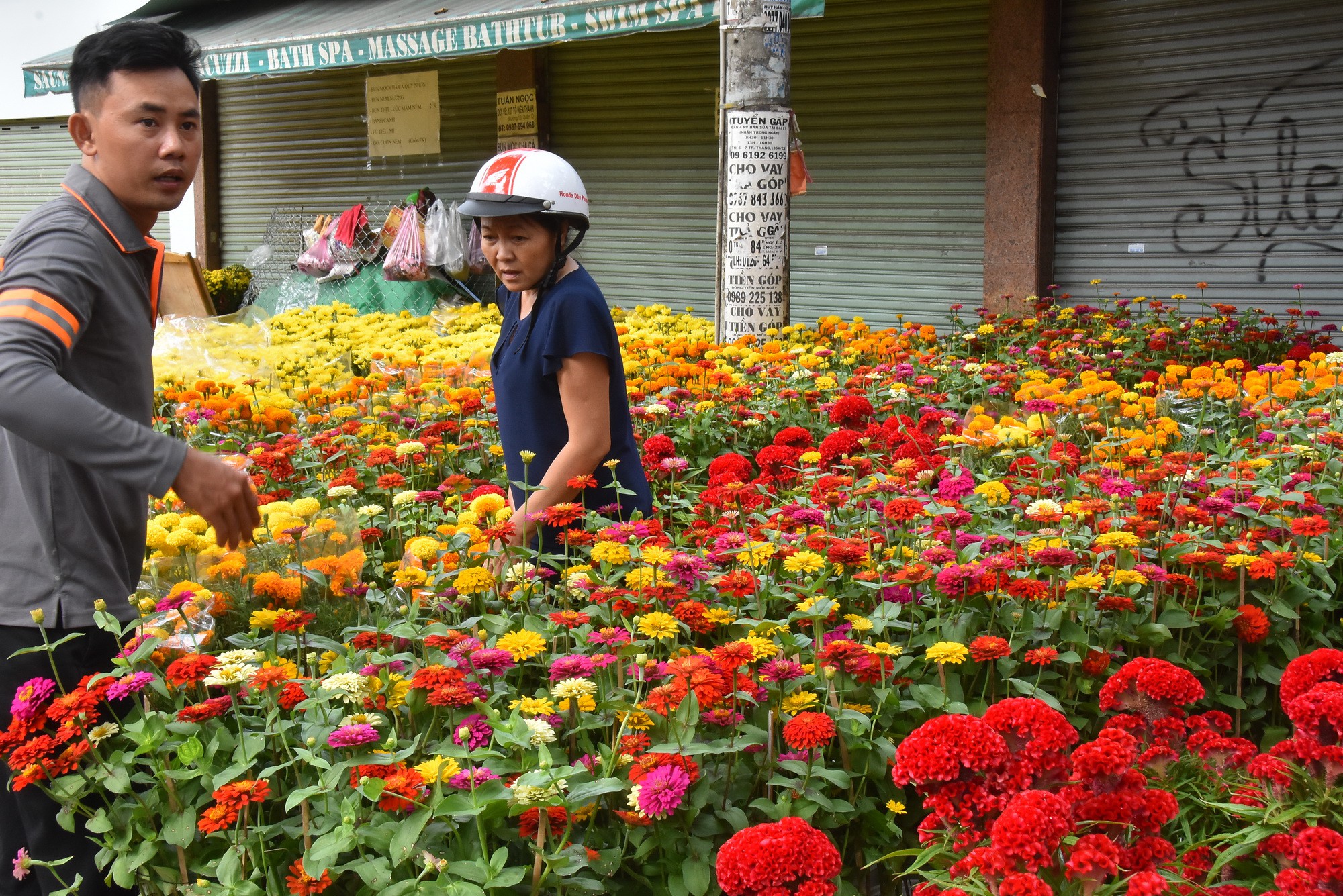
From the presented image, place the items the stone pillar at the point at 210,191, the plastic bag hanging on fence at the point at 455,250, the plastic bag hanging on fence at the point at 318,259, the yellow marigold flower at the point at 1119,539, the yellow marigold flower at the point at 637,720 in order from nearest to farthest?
the yellow marigold flower at the point at 637,720, the yellow marigold flower at the point at 1119,539, the plastic bag hanging on fence at the point at 455,250, the plastic bag hanging on fence at the point at 318,259, the stone pillar at the point at 210,191

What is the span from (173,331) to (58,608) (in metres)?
4.50

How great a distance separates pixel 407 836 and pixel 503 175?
5.59 feet

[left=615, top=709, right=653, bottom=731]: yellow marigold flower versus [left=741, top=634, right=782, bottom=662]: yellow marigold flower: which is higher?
[left=741, top=634, right=782, bottom=662]: yellow marigold flower

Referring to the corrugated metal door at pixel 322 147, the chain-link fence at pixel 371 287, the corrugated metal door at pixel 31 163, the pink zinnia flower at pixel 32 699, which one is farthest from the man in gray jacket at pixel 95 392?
the corrugated metal door at pixel 31 163

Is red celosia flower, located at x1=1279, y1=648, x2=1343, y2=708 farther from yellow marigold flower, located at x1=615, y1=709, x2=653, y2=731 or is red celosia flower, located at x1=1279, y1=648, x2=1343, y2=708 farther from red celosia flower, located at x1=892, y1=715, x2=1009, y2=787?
yellow marigold flower, located at x1=615, y1=709, x2=653, y2=731

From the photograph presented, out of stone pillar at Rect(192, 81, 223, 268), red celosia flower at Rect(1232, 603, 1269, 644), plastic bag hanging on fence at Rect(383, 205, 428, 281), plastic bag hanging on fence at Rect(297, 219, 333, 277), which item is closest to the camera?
red celosia flower at Rect(1232, 603, 1269, 644)

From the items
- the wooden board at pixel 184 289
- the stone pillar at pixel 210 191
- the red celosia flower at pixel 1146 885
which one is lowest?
the red celosia flower at pixel 1146 885

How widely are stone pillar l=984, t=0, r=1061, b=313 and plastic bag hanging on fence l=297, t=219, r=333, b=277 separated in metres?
6.58

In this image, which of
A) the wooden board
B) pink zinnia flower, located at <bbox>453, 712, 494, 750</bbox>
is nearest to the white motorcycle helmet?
pink zinnia flower, located at <bbox>453, 712, 494, 750</bbox>

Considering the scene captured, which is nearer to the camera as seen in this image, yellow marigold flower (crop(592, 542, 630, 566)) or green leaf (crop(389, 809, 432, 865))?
green leaf (crop(389, 809, 432, 865))

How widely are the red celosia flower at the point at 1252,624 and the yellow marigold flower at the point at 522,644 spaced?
144 centimetres

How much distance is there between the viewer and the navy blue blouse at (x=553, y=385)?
2.85 metres

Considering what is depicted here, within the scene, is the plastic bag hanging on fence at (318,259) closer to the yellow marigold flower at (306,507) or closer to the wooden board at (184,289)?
the wooden board at (184,289)

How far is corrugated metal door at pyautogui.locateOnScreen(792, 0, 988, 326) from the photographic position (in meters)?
9.30
